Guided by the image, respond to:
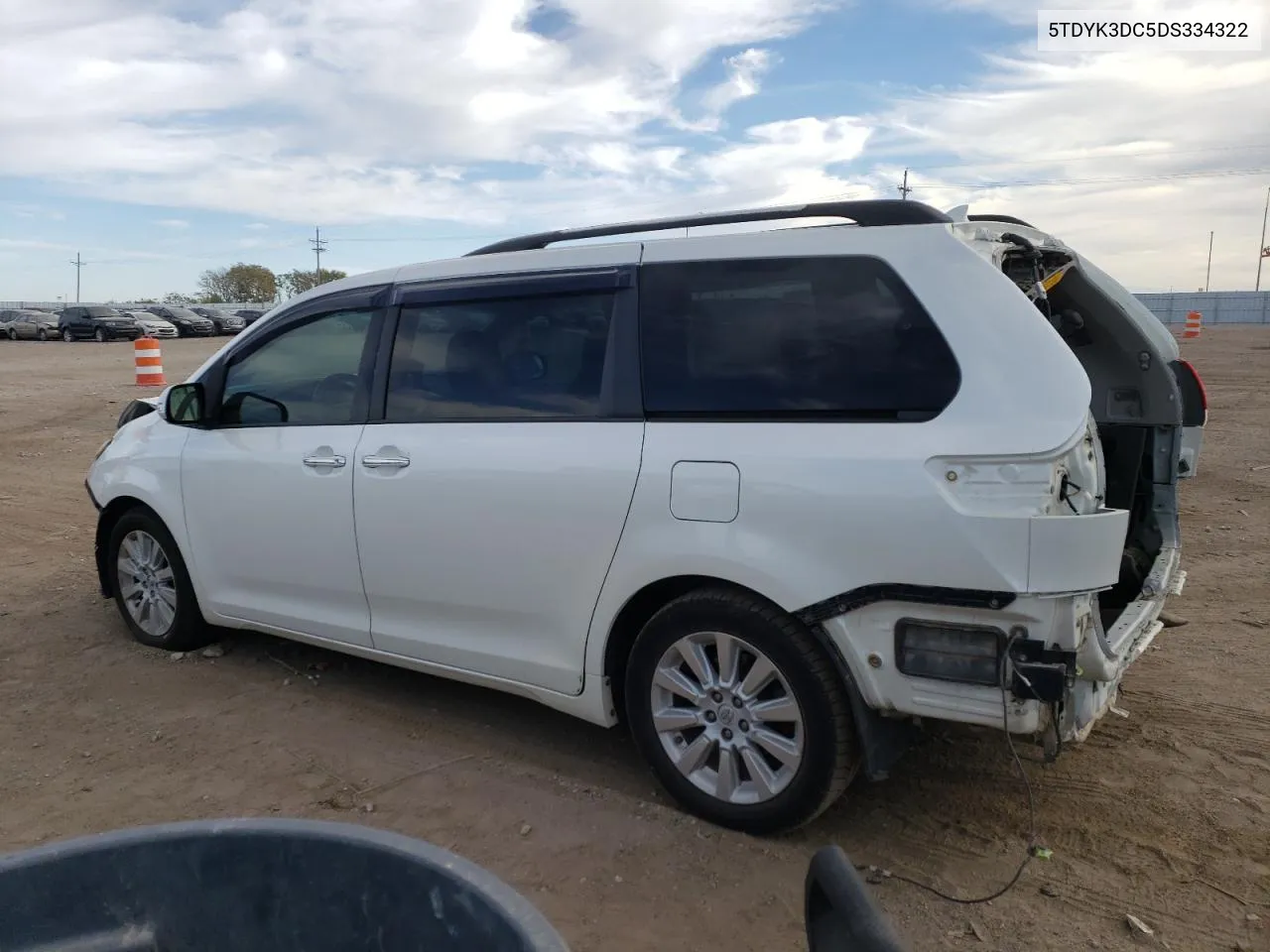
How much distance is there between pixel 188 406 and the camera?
4.90m

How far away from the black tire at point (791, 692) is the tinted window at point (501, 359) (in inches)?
33.1

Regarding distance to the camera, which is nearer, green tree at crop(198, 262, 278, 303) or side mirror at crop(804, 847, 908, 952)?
side mirror at crop(804, 847, 908, 952)

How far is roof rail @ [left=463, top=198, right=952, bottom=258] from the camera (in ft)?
10.9

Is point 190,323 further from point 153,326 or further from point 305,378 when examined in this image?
point 305,378

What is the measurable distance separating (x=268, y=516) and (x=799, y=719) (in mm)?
2619

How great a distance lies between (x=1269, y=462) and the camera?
400 inches

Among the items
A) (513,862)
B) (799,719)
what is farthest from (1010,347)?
(513,862)

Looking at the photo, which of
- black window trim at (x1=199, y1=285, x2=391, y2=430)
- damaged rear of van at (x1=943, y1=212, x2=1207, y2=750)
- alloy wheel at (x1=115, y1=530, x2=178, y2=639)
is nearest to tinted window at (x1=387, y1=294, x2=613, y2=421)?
A: black window trim at (x1=199, y1=285, x2=391, y2=430)

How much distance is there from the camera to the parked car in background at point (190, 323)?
47469 millimetres

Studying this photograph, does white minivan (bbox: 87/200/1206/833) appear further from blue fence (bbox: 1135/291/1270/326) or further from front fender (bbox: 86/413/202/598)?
blue fence (bbox: 1135/291/1270/326)

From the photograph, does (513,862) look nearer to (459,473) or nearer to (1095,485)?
(459,473)

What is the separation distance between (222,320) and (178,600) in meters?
48.7

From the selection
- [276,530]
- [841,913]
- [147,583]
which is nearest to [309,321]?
[276,530]

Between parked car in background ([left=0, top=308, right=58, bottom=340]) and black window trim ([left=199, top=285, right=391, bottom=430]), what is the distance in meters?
43.3
